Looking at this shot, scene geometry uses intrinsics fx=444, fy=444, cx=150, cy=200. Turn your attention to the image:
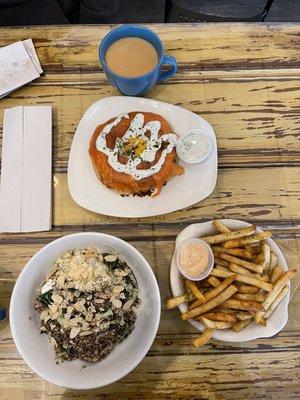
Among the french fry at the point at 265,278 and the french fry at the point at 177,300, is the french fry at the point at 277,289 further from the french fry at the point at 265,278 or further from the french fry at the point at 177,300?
the french fry at the point at 177,300

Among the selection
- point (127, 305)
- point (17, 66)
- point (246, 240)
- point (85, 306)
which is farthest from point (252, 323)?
point (17, 66)

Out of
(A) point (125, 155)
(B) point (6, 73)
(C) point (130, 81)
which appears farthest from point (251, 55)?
(B) point (6, 73)

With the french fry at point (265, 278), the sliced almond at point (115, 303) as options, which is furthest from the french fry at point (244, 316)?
the sliced almond at point (115, 303)

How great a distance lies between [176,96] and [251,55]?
36 cm

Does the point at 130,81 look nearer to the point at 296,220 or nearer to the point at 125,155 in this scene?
the point at 125,155

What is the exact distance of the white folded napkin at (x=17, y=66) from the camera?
5.54 ft

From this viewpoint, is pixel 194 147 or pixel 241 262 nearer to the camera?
pixel 241 262

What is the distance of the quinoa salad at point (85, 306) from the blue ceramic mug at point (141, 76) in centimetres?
63

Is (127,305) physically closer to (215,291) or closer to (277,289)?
(215,291)

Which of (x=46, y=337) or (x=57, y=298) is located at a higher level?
(x=57, y=298)

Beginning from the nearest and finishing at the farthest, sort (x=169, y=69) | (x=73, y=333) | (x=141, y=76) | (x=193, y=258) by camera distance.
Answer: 1. (x=73, y=333)
2. (x=193, y=258)
3. (x=141, y=76)
4. (x=169, y=69)

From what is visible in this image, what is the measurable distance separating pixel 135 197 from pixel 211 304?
46cm

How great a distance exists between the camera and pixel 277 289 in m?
1.36

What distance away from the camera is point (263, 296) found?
1.37 m
